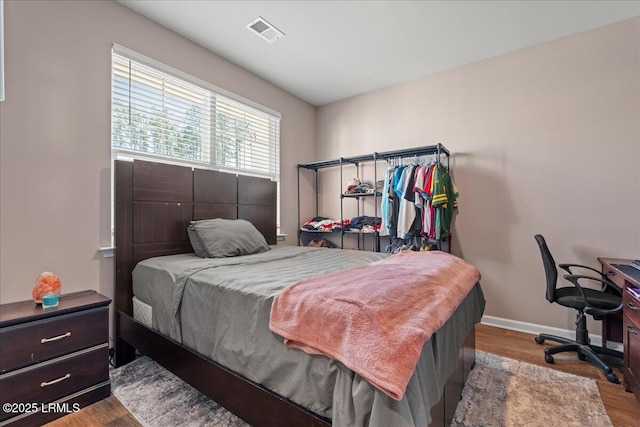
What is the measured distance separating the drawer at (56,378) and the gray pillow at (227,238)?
3.10ft

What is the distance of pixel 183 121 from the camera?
281 centimetres

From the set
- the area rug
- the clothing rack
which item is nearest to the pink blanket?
the area rug

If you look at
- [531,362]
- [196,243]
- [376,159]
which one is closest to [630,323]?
[531,362]

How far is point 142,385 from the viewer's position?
1.90 meters

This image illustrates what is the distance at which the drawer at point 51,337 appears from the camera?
146 centimetres

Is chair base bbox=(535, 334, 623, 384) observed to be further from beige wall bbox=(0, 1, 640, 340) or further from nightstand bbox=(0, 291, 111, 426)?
nightstand bbox=(0, 291, 111, 426)

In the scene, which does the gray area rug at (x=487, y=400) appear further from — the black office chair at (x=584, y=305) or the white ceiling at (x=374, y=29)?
the white ceiling at (x=374, y=29)

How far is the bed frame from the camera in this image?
1.29m

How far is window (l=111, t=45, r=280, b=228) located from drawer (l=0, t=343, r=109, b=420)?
149 centimetres

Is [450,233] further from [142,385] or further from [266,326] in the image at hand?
[142,385]

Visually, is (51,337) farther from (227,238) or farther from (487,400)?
(487,400)

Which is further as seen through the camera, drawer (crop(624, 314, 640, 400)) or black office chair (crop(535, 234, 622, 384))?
black office chair (crop(535, 234, 622, 384))

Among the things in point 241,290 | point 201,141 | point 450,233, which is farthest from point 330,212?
point 241,290

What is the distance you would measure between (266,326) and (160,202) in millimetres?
1776
